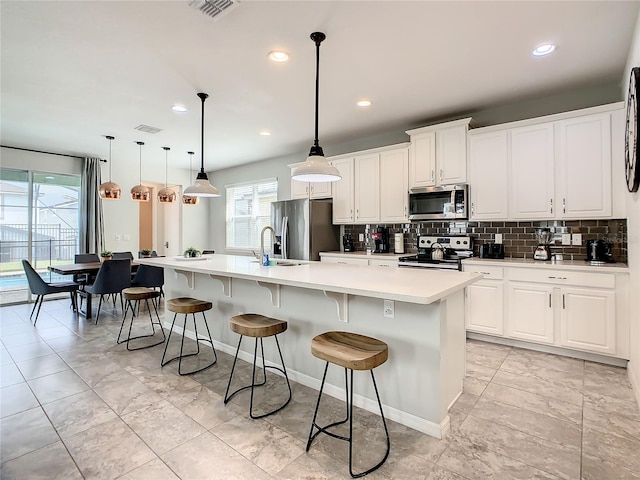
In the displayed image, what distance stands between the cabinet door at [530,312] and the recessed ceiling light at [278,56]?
304 cm

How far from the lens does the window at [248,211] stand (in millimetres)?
6613

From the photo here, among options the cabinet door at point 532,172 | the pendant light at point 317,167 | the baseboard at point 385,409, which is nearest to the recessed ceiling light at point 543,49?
the cabinet door at point 532,172

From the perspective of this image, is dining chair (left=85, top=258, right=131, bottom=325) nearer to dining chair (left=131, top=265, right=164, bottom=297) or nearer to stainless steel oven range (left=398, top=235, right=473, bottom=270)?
dining chair (left=131, top=265, right=164, bottom=297)

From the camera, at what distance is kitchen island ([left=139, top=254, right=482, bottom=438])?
1961 millimetres

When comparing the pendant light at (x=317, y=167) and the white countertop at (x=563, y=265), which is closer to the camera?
the pendant light at (x=317, y=167)

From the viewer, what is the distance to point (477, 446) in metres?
1.88

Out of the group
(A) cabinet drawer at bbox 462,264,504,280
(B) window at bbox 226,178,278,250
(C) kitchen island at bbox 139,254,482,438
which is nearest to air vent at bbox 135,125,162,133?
(B) window at bbox 226,178,278,250

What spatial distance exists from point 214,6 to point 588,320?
12.9ft

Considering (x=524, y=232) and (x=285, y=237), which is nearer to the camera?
(x=524, y=232)

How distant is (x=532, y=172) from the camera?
3471mm

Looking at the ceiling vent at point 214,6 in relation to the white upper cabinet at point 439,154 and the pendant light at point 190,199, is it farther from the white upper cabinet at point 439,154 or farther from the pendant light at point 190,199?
the pendant light at point 190,199

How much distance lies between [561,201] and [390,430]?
2.83m

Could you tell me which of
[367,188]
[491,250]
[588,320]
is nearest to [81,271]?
[367,188]

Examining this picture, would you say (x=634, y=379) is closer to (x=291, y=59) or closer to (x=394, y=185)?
(x=394, y=185)
